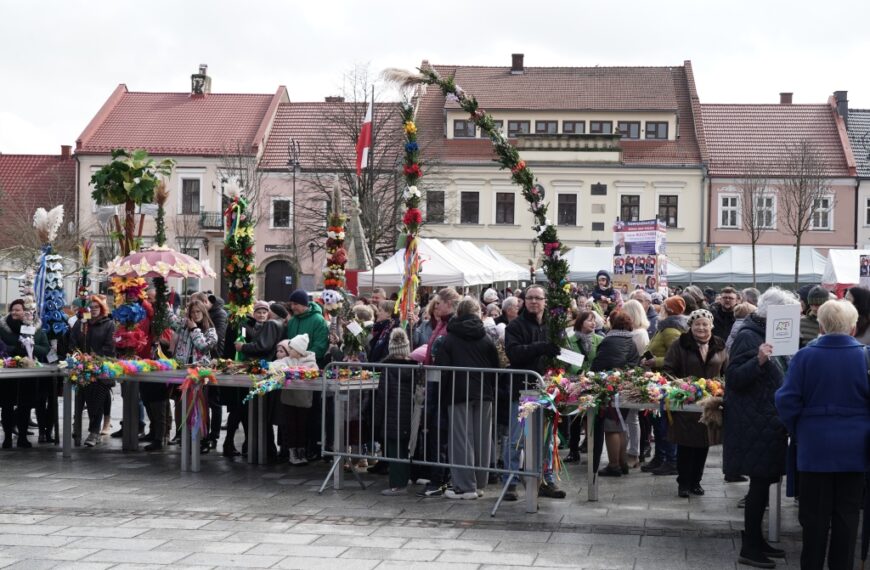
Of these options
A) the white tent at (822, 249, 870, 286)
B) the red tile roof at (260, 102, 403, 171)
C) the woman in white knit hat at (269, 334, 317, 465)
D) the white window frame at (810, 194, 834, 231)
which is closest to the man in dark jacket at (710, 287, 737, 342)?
the woman in white knit hat at (269, 334, 317, 465)

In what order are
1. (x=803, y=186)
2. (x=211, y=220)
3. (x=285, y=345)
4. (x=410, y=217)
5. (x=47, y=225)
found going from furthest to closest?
(x=211, y=220) → (x=803, y=186) → (x=47, y=225) → (x=410, y=217) → (x=285, y=345)

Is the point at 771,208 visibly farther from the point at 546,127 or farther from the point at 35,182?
the point at 35,182

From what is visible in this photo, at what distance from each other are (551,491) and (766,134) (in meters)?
46.4

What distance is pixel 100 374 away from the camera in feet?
42.4

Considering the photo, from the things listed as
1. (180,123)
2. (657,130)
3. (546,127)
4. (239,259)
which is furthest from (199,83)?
(239,259)

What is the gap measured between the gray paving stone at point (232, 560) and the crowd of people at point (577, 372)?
9.29 feet

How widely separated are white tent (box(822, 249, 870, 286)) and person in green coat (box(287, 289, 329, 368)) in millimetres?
14042

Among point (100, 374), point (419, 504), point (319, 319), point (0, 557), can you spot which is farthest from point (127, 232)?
point (0, 557)

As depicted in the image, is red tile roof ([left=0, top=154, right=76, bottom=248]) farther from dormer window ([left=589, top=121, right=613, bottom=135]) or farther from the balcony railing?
dormer window ([left=589, top=121, right=613, bottom=135])

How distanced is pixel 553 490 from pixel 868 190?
145 feet

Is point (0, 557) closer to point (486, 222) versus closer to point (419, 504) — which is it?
point (419, 504)

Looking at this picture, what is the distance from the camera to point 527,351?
10.3m

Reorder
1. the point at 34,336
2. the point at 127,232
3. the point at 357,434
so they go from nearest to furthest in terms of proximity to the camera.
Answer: the point at 357,434 → the point at 34,336 → the point at 127,232

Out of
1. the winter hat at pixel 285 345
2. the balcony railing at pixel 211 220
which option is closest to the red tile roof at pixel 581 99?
the balcony railing at pixel 211 220
